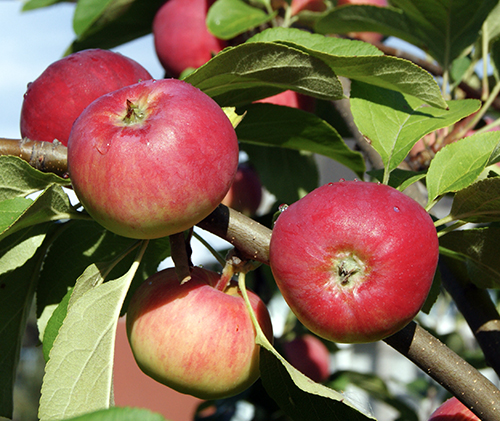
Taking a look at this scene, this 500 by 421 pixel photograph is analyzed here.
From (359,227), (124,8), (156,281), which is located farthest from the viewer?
(124,8)

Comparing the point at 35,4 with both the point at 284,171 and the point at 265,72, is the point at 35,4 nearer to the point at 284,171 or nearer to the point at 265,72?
the point at 284,171

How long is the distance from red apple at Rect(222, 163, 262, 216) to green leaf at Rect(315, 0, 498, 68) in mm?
674

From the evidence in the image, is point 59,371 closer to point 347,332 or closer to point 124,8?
point 347,332

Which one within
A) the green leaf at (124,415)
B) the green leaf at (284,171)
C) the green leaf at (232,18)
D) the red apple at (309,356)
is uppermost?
the green leaf at (124,415)

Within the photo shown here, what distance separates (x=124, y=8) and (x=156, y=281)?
872mm

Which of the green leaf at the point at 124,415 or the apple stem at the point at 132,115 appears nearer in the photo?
the green leaf at the point at 124,415

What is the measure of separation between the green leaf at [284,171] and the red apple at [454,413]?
663 millimetres

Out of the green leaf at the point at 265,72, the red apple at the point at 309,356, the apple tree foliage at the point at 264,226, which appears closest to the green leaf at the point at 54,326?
the apple tree foliage at the point at 264,226

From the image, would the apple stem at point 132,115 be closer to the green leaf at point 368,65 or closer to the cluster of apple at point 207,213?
the cluster of apple at point 207,213

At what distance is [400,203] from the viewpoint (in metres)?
0.59

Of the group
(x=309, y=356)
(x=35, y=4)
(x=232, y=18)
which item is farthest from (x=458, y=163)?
Answer: (x=309, y=356)

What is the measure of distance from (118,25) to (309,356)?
138cm

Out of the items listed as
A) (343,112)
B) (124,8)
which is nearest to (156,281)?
(343,112)

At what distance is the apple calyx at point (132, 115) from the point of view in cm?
59
